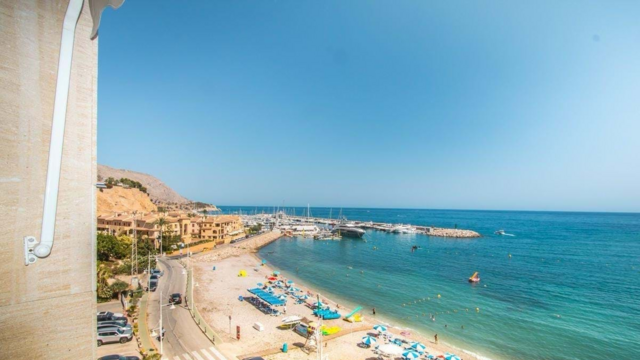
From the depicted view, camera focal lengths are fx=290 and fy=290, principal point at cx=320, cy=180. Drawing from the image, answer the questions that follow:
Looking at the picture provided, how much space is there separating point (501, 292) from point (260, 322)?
93.2ft

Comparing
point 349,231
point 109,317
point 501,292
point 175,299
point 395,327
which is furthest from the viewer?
point 349,231

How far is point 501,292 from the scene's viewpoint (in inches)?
1332

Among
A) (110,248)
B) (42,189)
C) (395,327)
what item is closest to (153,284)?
(110,248)

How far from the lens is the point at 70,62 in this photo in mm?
2717

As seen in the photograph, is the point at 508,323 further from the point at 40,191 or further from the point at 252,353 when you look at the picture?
the point at 40,191

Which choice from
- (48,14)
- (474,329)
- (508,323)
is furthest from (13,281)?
(508,323)

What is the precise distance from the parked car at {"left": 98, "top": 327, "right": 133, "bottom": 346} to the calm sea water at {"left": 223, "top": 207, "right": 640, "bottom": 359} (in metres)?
19.9

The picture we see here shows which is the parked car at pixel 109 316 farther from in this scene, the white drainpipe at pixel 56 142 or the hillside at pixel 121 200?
the hillside at pixel 121 200

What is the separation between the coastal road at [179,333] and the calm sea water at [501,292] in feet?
52.6

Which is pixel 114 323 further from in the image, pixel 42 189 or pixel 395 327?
pixel 395 327

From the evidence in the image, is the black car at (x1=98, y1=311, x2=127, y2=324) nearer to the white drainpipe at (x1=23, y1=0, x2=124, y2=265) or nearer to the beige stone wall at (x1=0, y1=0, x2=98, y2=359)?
the beige stone wall at (x1=0, y1=0, x2=98, y2=359)

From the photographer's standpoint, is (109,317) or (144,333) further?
(109,317)

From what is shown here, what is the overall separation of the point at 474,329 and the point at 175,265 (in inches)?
1300

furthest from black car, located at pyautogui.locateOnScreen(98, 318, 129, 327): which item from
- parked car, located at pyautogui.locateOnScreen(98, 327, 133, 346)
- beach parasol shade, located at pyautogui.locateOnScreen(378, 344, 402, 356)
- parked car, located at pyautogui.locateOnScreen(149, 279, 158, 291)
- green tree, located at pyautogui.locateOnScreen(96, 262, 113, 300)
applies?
beach parasol shade, located at pyautogui.locateOnScreen(378, 344, 402, 356)
